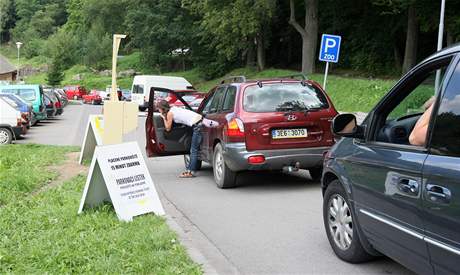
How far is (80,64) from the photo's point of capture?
97.1 meters

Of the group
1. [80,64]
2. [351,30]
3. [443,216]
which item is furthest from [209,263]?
[80,64]

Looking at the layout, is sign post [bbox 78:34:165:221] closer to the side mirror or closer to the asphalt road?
the asphalt road

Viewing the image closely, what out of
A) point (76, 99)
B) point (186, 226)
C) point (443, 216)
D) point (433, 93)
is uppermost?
point (433, 93)

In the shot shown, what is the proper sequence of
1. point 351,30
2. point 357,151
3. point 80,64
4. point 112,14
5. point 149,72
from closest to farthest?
point 357,151
point 351,30
point 149,72
point 112,14
point 80,64

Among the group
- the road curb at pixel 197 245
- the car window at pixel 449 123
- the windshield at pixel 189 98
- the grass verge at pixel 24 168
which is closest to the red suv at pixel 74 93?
the windshield at pixel 189 98

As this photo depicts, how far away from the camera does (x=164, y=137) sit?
10992 millimetres

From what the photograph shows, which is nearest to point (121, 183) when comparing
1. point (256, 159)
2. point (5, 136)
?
point (256, 159)

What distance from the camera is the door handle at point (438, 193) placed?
3.48 m

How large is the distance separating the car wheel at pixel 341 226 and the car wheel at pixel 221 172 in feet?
12.7

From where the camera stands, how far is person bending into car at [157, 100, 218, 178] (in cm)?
1063

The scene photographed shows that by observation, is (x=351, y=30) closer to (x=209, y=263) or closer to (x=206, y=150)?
(x=206, y=150)

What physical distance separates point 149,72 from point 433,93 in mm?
65714

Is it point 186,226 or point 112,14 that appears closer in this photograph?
point 186,226

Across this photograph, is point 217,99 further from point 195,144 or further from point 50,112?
point 50,112
